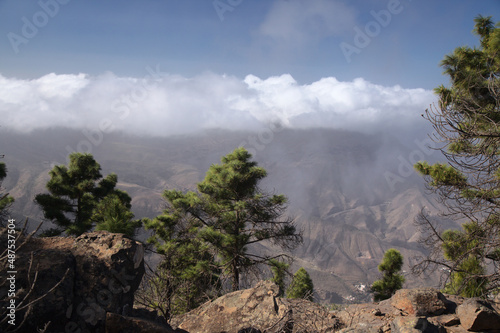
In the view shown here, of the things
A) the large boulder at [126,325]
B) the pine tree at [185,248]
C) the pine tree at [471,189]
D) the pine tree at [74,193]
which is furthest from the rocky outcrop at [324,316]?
the pine tree at [74,193]

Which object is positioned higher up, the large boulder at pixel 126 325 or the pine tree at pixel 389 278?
the large boulder at pixel 126 325

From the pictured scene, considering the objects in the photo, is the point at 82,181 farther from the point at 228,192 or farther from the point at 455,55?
the point at 455,55

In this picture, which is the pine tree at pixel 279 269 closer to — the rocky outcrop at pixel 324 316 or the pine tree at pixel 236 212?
the pine tree at pixel 236 212

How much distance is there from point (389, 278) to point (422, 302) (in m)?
16.8

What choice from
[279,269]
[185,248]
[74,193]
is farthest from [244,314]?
[74,193]

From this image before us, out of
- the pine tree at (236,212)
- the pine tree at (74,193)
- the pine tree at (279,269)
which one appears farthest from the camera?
the pine tree at (74,193)

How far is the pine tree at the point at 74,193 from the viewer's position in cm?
2144

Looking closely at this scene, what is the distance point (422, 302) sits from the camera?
8141mm

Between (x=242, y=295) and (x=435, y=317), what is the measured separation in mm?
4528

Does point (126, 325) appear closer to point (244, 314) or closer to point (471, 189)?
point (244, 314)

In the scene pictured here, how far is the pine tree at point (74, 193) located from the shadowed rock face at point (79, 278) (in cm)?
1683

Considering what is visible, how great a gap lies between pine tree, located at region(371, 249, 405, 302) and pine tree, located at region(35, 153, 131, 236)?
1854 centimetres

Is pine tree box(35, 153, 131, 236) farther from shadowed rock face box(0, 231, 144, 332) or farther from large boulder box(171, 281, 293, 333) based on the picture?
shadowed rock face box(0, 231, 144, 332)

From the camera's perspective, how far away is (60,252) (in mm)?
5148
